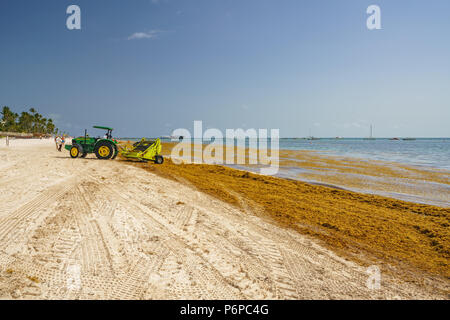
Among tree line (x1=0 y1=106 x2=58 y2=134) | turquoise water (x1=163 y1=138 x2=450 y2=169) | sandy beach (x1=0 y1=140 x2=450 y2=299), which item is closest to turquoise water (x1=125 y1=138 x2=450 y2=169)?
turquoise water (x1=163 y1=138 x2=450 y2=169)

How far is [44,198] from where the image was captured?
655 centimetres

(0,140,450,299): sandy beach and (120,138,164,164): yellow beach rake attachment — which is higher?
(120,138,164,164): yellow beach rake attachment

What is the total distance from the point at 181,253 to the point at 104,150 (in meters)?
14.2

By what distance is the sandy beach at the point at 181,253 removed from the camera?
10.6 ft

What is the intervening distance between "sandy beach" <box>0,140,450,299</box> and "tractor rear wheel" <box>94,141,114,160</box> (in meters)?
8.95

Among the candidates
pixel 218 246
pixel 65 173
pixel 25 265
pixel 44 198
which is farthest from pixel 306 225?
pixel 65 173

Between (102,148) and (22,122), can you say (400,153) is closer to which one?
(102,148)

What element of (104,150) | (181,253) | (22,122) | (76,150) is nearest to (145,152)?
(104,150)

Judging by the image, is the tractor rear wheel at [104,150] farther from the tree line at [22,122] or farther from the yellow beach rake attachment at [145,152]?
the tree line at [22,122]

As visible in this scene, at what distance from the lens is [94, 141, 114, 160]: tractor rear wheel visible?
16.2 metres

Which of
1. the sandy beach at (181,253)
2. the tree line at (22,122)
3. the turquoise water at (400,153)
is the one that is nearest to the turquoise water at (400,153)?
the turquoise water at (400,153)

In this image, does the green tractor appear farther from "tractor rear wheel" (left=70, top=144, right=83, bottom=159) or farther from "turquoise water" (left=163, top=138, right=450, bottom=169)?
"turquoise water" (left=163, top=138, right=450, bottom=169)

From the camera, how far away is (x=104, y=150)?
16297mm
